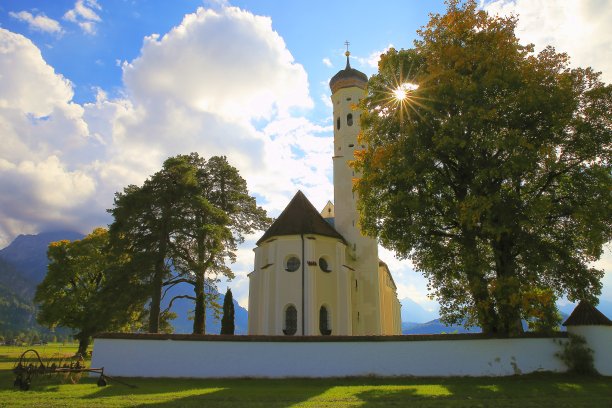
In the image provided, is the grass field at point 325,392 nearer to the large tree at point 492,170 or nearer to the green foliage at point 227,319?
the large tree at point 492,170

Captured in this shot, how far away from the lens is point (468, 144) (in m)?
18.2

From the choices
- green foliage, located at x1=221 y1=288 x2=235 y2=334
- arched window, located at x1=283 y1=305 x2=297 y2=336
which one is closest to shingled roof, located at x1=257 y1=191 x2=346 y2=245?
arched window, located at x1=283 y1=305 x2=297 y2=336

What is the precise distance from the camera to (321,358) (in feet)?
59.6

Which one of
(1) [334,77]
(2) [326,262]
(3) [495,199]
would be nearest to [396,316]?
(2) [326,262]

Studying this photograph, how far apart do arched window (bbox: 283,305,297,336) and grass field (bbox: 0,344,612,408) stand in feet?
38.4

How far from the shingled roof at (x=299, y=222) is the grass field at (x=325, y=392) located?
47.2 ft

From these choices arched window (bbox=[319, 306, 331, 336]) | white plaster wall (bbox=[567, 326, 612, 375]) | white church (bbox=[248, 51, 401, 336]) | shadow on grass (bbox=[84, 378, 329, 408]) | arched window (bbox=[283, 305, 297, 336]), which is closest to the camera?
shadow on grass (bbox=[84, 378, 329, 408])

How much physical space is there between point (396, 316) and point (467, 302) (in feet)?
96.4

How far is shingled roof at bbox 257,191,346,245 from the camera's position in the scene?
31078 millimetres

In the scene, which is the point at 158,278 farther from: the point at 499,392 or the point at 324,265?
the point at 499,392

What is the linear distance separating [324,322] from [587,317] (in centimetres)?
1593

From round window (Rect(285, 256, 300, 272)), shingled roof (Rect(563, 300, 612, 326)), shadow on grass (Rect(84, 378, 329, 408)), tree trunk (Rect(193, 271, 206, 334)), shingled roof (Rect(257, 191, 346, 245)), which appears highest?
shingled roof (Rect(257, 191, 346, 245))

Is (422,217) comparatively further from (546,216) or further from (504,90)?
(504,90)

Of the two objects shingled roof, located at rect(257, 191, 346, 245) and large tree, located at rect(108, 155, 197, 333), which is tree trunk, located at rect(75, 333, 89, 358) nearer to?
large tree, located at rect(108, 155, 197, 333)
